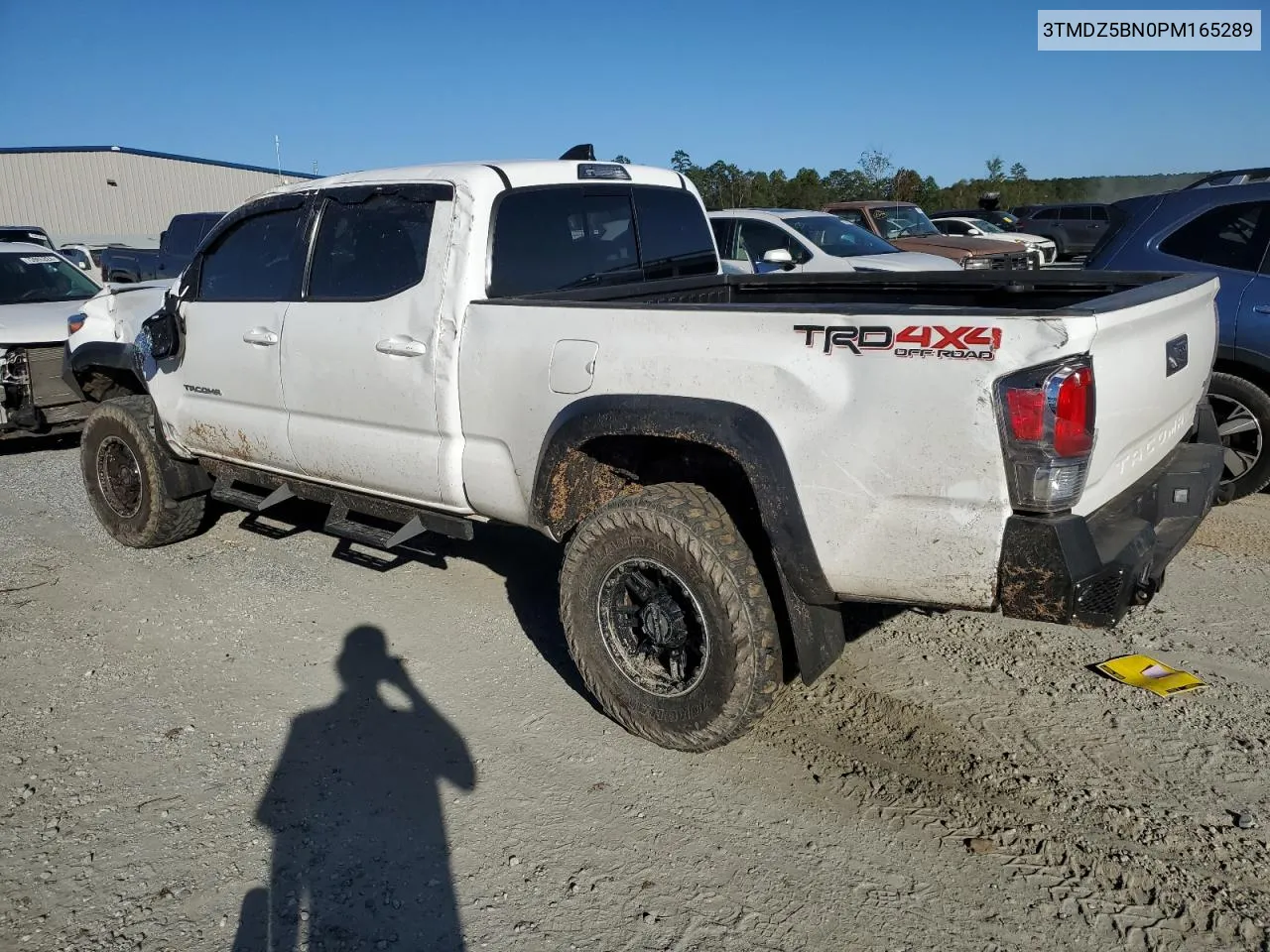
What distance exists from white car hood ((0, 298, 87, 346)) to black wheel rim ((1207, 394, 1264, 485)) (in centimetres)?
818

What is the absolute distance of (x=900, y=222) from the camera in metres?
16.8

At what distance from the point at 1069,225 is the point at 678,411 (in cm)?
2843

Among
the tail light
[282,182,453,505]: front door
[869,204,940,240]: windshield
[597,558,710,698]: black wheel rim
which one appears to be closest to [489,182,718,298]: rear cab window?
[282,182,453,505]: front door

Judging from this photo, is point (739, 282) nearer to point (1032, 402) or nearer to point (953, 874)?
point (1032, 402)

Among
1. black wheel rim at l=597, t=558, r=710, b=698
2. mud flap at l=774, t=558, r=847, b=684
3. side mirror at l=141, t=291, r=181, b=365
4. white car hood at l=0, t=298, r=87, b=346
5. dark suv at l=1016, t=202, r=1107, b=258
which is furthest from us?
dark suv at l=1016, t=202, r=1107, b=258

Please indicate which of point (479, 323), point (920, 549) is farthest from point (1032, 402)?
point (479, 323)

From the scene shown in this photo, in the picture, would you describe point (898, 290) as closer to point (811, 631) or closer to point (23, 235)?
point (811, 631)

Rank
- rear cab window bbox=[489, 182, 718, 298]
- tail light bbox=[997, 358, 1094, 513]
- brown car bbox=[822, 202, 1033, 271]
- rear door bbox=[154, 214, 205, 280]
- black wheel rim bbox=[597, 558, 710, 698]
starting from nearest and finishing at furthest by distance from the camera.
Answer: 1. tail light bbox=[997, 358, 1094, 513]
2. black wheel rim bbox=[597, 558, 710, 698]
3. rear cab window bbox=[489, 182, 718, 298]
4. brown car bbox=[822, 202, 1033, 271]
5. rear door bbox=[154, 214, 205, 280]

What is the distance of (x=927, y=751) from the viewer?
3.48 m

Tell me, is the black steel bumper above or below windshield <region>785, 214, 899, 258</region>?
below

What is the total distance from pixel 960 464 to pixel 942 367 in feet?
0.88

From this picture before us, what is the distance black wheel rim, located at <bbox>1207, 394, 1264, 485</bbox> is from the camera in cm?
557

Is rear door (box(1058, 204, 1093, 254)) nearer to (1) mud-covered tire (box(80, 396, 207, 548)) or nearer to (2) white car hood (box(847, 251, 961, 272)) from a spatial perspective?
(2) white car hood (box(847, 251, 961, 272))

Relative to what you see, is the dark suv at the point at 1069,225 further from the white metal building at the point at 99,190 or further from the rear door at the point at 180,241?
the white metal building at the point at 99,190
